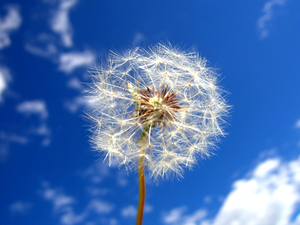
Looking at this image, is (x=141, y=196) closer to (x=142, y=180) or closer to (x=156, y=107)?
(x=142, y=180)

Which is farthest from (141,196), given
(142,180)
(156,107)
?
(156,107)

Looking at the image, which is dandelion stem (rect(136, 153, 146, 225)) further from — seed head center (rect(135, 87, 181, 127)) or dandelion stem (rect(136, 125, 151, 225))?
seed head center (rect(135, 87, 181, 127))

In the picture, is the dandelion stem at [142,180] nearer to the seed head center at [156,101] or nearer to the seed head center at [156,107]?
the seed head center at [156,107]

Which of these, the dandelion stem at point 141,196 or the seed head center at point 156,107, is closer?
the dandelion stem at point 141,196

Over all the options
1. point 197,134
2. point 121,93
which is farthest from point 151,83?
point 197,134

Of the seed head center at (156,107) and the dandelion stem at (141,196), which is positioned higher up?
the seed head center at (156,107)

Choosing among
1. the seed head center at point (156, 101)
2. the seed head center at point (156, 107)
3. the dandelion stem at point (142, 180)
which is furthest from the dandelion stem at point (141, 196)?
the seed head center at point (156, 101)

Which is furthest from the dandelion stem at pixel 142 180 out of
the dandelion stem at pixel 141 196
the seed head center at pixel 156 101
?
the seed head center at pixel 156 101

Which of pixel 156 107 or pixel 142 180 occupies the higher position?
pixel 156 107

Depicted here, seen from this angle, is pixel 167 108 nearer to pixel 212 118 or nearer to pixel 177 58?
pixel 212 118

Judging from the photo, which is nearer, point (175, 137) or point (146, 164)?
point (146, 164)

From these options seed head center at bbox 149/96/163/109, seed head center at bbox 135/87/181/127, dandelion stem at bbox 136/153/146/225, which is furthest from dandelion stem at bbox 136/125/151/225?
seed head center at bbox 149/96/163/109
